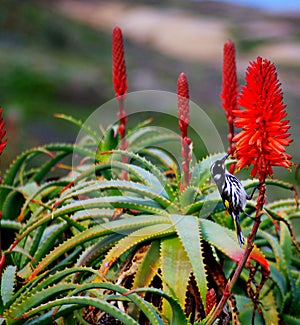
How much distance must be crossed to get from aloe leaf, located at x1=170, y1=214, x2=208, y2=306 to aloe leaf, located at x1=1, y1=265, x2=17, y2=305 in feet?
1.93

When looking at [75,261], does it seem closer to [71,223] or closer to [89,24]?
[71,223]

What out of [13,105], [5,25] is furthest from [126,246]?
[5,25]

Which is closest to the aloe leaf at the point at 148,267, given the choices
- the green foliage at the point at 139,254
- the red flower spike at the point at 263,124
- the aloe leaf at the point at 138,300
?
the green foliage at the point at 139,254

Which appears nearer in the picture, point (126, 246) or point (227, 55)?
point (126, 246)

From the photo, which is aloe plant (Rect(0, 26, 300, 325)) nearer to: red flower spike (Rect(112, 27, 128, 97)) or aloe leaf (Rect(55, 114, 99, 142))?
red flower spike (Rect(112, 27, 128, 97))

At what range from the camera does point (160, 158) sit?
3.51 metres

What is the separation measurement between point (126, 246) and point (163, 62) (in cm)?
1121

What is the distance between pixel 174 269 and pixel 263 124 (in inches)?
32.3

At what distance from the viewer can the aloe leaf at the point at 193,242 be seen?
223 cm

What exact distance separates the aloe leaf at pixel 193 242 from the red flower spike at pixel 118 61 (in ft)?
2.00

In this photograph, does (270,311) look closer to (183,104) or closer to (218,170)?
(183,104)

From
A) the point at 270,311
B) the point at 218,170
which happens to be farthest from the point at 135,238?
the point at 218,170

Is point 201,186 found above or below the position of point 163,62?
below

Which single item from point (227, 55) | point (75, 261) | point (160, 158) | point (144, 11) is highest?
point (144, 11)
